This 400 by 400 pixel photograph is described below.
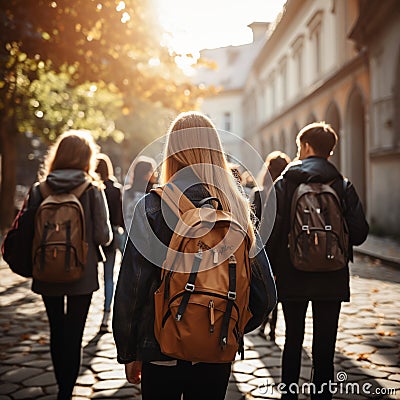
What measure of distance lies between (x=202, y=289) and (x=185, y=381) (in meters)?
0.49

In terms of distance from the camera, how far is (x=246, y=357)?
18.2 feet

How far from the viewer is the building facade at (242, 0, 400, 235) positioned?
54.3 ft

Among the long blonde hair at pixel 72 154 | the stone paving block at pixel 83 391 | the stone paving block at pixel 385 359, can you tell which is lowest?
the stone paving block at pixel 83 391

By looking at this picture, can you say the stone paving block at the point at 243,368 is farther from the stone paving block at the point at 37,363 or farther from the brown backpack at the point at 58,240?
the brown backpack at the point at 58,240

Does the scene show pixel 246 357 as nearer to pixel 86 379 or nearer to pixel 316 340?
pixel 86 379

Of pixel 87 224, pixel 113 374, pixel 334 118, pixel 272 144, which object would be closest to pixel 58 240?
pixel 87 224

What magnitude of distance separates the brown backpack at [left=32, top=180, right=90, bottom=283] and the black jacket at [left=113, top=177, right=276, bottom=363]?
1576mm

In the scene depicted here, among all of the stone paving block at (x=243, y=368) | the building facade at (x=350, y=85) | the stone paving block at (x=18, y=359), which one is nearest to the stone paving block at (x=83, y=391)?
the stone paving block at (x=18, y=359)

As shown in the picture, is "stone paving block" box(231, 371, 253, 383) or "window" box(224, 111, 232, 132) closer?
"stone paving block" box(231, 371, 253, 383)

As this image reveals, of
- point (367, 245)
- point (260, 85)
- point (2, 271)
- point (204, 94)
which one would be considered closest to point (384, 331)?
point (2, 271)

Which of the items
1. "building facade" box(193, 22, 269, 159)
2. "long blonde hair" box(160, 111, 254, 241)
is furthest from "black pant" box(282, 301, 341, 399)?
"building facade" box(193, 22, 269, 159)

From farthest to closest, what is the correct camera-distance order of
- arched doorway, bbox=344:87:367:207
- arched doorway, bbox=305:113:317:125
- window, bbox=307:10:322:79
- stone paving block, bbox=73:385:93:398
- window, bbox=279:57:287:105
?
1. window, bbox=279:57:287:105
2. arched doorway, bbox=305:113:317:125
3. window, bbox=307:10:322:79
4. arched doorway, bbox=344:87:367:207
5. stone paving block, bbox=73:385:93:398

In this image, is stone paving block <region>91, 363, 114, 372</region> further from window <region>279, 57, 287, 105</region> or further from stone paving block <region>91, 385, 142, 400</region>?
window <region>279, 57, 287, 105</region>

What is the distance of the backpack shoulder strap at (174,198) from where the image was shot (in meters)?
2.45
